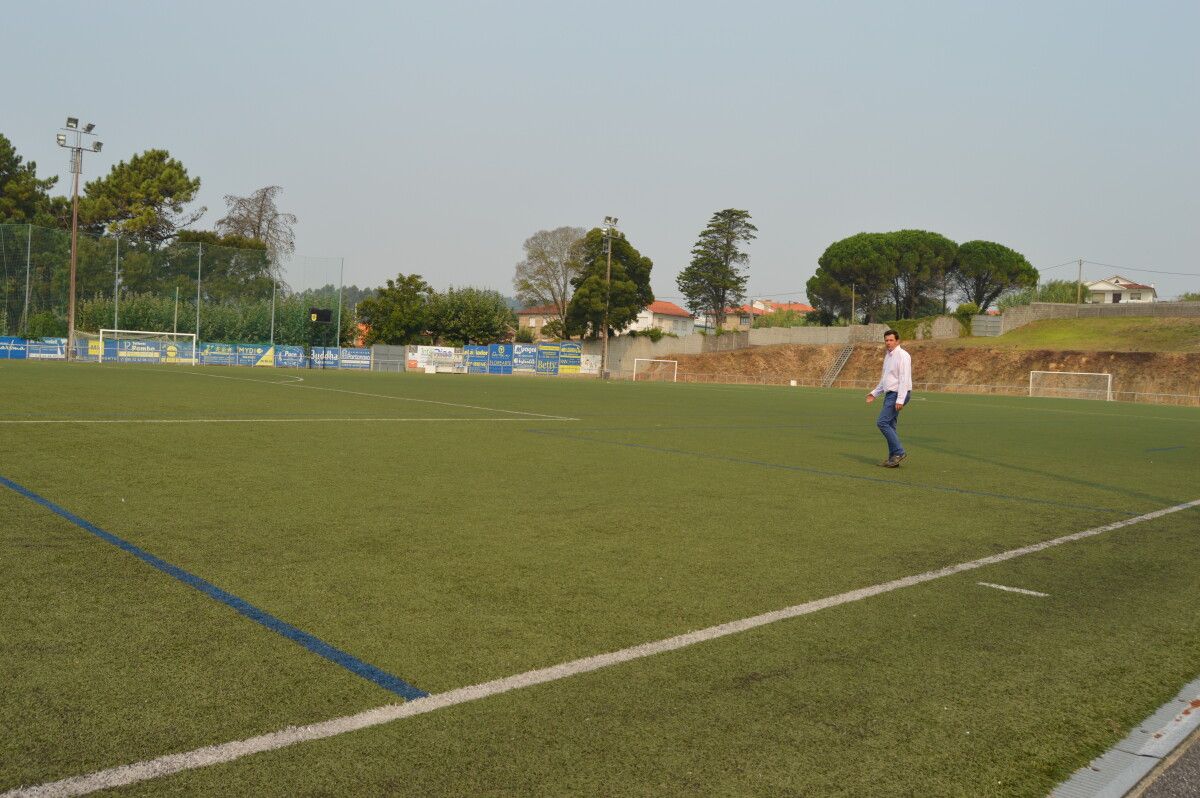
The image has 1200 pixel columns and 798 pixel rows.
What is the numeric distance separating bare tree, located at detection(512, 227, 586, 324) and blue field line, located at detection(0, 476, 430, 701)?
8321 centimetres

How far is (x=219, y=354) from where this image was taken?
52.4 m

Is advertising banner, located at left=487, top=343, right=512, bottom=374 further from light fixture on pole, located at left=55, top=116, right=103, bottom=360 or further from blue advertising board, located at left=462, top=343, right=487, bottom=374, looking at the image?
light fixture on pole, located at left=55, top=116, right=103, bottom=360

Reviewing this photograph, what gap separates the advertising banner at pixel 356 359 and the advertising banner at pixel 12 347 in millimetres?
17273

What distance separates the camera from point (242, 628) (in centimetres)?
393

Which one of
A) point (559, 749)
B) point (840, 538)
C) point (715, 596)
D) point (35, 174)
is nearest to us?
point (559, 749)

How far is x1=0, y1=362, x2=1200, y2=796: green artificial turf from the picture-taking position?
9.30 ft

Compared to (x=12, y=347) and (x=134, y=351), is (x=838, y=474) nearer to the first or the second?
(x=134, y=351)

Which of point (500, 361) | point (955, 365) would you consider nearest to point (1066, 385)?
point (955, 365)

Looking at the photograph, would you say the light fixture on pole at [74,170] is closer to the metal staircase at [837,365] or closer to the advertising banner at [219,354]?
the advertising banner at [219,354]

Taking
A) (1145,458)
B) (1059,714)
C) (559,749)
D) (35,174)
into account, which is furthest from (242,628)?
(35,174)

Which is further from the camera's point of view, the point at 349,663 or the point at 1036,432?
the point at 1036,432

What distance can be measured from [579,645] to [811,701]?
1.00m

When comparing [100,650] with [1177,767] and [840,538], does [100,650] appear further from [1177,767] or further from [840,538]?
[840,538]

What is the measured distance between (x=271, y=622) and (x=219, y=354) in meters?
52.4
